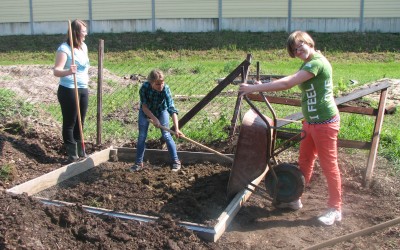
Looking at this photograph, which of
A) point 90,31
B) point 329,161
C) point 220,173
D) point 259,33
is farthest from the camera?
point 90,31

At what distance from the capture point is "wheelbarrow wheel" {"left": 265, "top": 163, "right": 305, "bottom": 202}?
4969mm

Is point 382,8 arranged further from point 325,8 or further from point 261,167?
point 261,167

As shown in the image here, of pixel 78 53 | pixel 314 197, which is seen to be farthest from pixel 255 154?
pixel 78 53

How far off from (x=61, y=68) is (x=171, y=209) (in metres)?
2.35

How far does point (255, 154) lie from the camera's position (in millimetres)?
5082

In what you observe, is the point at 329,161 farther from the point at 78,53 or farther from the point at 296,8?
the point at 296,8

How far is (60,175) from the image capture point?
19.6ft

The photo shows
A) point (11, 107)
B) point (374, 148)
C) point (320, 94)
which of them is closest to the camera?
point (320, 94)

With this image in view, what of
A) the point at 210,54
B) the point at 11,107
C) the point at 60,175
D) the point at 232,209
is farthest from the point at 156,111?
the point at 210,54

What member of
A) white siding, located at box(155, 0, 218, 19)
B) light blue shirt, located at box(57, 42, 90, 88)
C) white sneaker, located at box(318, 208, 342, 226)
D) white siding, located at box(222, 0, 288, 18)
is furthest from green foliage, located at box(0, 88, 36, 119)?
white siding, located at box(222, 0, 288, 18)

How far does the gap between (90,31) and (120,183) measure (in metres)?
26.4

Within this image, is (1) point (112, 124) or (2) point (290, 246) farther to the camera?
(1) point (112, 124)

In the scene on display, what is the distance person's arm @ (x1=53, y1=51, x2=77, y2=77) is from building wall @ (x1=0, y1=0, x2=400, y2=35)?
24.3 m

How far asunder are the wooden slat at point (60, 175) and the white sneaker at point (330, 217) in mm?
3006
